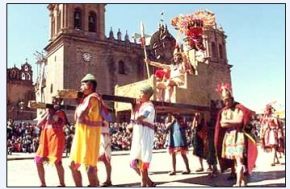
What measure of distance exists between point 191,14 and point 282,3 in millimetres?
1993

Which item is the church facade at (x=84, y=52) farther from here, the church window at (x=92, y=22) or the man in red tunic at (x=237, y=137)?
the man in red tunic at (x=237, y=137)

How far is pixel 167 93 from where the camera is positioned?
6.97 meters

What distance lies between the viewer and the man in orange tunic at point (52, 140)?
586cm

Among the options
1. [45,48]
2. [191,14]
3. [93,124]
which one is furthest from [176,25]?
[45,48]

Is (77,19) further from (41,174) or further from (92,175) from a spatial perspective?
(92,175)

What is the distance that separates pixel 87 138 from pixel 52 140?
35.4 inches

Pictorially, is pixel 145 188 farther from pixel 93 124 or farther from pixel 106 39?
pixel 106 39

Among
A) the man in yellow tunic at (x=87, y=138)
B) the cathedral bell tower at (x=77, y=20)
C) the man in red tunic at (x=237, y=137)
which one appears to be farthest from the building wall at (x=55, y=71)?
the man in yellow tunic at (x=87, y=138)

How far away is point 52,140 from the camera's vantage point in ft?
19.6

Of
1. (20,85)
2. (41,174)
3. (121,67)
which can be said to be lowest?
(41,174)

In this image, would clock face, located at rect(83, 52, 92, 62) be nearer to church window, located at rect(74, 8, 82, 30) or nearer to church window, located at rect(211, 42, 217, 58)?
church window, located at rect(74, 8, 82, 30)

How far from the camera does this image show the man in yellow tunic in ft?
17.4

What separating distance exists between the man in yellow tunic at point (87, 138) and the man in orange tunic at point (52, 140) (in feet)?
1.94

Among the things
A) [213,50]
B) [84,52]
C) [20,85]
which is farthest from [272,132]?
[20,85]
